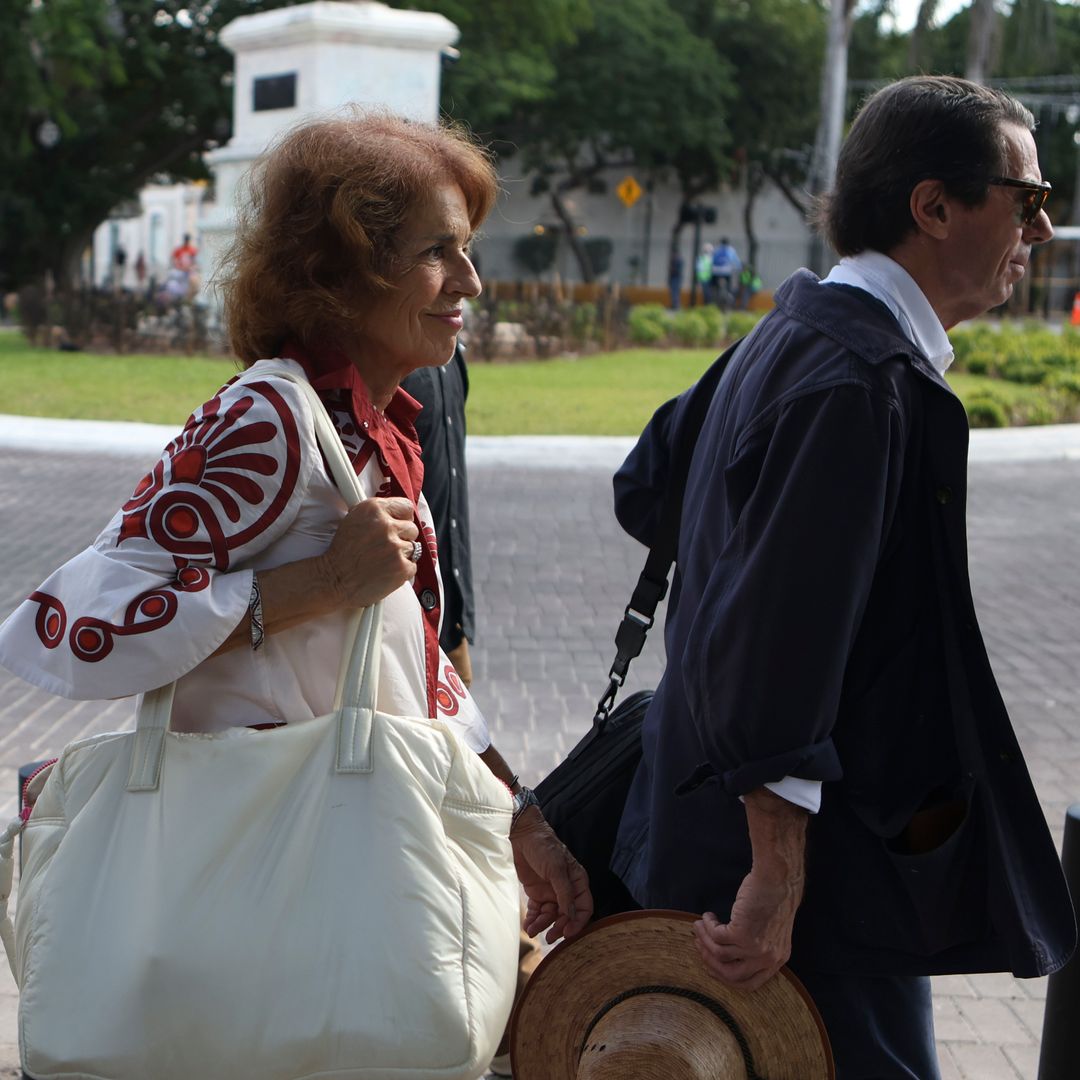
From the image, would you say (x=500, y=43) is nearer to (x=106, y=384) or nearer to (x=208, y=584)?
(x=106, y=384)

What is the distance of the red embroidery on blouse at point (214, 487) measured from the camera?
1.95m

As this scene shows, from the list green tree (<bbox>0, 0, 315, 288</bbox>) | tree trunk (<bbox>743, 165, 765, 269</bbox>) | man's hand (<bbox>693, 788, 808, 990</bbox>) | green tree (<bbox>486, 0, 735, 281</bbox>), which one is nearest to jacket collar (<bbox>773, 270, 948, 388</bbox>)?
man's hand (<bbox>693, 788, 808, 990</bbox>)

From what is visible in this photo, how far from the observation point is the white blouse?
1.92 m

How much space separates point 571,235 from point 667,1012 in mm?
50656

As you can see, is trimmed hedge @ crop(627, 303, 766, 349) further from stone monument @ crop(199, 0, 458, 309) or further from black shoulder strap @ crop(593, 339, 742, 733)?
black shoulder strap @ crop(593, 339, 742, 733)

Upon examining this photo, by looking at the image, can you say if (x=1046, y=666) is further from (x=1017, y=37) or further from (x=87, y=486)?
(x=1017, y=37)

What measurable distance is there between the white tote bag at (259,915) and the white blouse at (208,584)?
0.35ft

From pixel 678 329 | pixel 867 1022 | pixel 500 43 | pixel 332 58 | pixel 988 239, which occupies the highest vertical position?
pixel 500 43

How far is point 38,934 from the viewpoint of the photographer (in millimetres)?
1831

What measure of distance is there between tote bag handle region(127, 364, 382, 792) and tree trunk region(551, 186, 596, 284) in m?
49.0

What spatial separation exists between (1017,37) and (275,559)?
49.5 meters

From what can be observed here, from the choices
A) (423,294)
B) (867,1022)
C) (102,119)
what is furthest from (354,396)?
(102,119)

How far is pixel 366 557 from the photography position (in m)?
2.00

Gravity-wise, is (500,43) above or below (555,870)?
above
